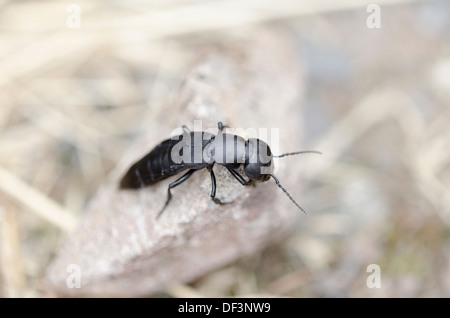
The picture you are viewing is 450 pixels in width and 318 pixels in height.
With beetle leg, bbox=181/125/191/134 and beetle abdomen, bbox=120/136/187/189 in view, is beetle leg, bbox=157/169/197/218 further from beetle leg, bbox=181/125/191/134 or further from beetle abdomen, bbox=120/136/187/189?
beetle leg, bbox=181/125/191/134

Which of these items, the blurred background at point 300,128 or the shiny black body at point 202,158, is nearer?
the shiny black body at point 202,158

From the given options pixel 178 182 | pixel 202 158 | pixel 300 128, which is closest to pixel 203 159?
pixel 202 158

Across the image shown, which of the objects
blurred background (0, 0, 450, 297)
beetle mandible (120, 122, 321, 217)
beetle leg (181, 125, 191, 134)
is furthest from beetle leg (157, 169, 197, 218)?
blurred background (0, 0, 450, 297)

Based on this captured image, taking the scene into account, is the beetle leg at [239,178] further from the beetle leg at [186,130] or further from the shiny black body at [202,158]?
the beetle leg at [186,130]

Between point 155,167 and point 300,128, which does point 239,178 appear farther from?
point 300,128

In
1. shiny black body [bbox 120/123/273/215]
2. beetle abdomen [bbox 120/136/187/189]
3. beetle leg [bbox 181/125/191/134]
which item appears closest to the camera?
shiny black body [bbox 120/123/273/215]

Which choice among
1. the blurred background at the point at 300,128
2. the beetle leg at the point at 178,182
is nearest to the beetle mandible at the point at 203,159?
the beetle leg at the point at 178,182
